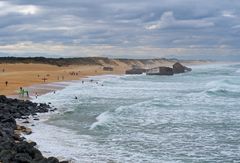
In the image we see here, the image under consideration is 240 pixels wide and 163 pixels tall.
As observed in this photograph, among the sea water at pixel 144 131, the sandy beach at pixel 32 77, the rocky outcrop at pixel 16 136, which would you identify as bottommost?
the sea water at pixel 144 131

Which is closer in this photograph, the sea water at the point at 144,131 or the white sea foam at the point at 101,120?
the sea water at the point at 144,131

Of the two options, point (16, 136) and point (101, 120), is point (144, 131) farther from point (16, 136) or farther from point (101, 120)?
point (16, 136)

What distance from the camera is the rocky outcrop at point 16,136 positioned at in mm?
14945

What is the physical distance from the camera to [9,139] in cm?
1930

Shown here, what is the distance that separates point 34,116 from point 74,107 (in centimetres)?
497

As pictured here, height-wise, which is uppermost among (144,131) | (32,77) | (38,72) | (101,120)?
(38,72)

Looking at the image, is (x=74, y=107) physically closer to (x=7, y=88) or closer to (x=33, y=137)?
(x=33, y=137)

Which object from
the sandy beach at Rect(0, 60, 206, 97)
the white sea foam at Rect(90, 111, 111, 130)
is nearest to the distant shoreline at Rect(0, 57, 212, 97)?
the sandy beach at Rect(0, 60, 206, 97)

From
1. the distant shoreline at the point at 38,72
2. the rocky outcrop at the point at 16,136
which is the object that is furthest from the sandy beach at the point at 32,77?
the rocky outcrop at the point at 16,136

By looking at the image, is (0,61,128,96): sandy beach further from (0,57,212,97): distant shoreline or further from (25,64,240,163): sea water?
(25,64,240,163): sea water

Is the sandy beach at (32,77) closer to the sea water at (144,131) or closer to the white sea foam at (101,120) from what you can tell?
the sea water at (144,131)

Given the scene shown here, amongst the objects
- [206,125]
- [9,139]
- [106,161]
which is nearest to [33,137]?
[9,139]

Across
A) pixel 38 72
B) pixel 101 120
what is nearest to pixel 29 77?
pixel 38 72

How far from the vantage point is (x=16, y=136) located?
20.6m
